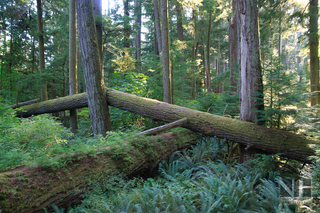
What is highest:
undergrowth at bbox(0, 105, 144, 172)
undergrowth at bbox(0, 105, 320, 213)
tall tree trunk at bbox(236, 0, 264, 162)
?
tall tree trunk at bbox(236, 0, 264, 162)

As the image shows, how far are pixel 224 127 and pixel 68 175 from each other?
4.04 m

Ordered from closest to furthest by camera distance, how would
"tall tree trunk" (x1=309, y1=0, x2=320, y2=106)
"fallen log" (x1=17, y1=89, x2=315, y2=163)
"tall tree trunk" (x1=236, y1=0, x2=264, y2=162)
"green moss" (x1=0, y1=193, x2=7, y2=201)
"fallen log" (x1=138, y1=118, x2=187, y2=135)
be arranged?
"green moss" (x1=0, y1=193, x2=7, y2=201) < "fallen log" (x1=17, y1=89, x2=315, y2=163) < "tall tree trunk" (x1=236, y1=0, x2=264, y2=162) < "fallen log" (x1=138, y1=118, x2=187, y2=135) < "tall tree trunk" (x1=309, y1=0, x2=320, y2=106)

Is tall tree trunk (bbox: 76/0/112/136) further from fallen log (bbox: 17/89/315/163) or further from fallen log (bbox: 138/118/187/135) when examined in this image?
fallen log (bbox: 138/118/187/135)

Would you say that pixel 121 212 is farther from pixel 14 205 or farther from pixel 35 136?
pixel 35 136

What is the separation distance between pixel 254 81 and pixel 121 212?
465 centimetres

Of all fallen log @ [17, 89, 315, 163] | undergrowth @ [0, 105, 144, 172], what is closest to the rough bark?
fallen log @ [17, 89, 315, 163]

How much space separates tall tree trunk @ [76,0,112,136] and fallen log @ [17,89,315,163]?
0.50 metres

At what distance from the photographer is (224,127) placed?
516 centimetres

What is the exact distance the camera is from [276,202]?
3.00m

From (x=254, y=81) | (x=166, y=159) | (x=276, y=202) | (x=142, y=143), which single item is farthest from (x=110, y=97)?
(x=276, y=202)

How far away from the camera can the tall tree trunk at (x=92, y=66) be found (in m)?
5.72

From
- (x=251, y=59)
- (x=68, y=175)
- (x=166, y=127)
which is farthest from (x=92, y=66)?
(x=251, y=59)

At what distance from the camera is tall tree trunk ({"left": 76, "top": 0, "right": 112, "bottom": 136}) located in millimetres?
5719

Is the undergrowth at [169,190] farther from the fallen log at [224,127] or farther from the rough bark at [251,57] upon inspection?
the rough bark at [251,57]
